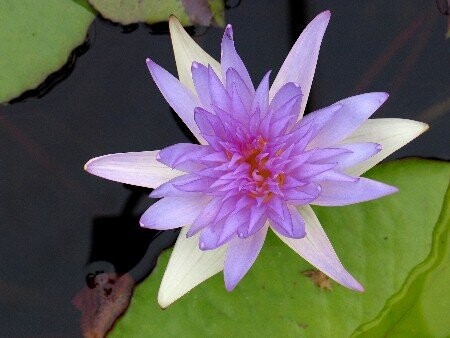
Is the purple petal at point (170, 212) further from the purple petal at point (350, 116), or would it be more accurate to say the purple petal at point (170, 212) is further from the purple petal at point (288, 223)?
the purple petal at point (350, 116)

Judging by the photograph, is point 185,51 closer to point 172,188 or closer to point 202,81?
point 202,81

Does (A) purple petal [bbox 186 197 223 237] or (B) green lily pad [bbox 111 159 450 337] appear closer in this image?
(A) purple petal [bbox 186 197 223 237]

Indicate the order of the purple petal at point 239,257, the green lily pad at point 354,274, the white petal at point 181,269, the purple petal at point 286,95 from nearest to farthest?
the purple petal at point 286,95
the purple petal at point 239,257
the white petal at point 181,269
the green lily pad at point 354,274

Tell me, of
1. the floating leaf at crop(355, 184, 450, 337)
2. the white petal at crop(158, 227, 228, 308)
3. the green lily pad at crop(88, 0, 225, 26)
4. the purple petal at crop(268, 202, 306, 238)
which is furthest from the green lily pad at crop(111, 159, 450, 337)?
the green lily pad at crop(88, 0, 225, 26)

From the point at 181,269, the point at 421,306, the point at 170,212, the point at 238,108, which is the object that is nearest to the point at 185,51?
the point at 238,108

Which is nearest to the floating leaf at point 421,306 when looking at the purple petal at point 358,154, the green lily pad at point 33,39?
the purple petal at point 358,154

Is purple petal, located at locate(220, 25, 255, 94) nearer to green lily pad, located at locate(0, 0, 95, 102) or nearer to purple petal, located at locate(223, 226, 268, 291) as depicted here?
purple petal, located at locate(223, 226, 268, 291)
